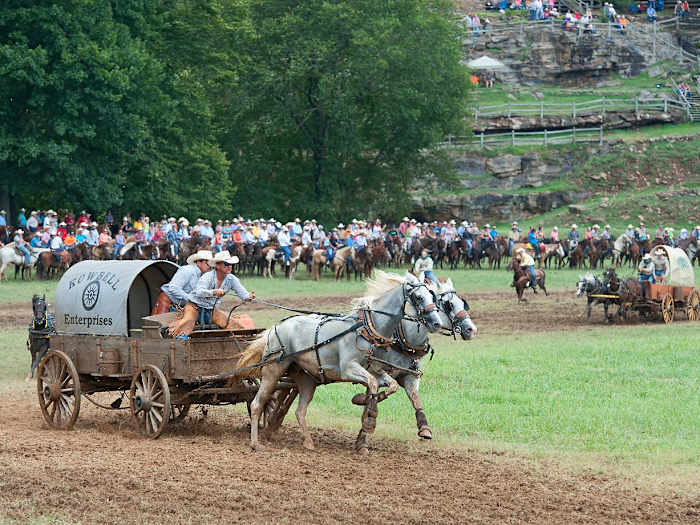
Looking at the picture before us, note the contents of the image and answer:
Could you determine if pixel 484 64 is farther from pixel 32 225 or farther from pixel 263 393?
pixel 263 393

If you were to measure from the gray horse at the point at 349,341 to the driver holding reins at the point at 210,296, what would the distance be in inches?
33.6

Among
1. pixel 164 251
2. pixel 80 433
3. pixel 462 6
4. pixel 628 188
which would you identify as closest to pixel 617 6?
pixel 462 6

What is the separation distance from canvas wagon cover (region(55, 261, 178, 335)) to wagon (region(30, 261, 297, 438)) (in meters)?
0.01

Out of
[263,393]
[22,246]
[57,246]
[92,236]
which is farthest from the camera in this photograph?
[92,236]

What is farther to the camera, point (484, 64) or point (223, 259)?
point (484, 64)

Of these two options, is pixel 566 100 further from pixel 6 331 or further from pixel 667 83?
pixel 6 331

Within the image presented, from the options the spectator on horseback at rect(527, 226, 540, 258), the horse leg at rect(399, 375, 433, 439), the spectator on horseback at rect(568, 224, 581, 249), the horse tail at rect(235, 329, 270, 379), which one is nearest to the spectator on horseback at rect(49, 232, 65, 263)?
the spectator on horseback at rect(527, 226, 540, 258)

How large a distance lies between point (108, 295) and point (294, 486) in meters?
4.57

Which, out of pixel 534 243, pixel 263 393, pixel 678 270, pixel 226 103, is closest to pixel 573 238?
pixel 534 243

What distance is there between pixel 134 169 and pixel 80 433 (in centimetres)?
3313

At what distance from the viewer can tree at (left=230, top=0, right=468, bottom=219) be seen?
174 feet

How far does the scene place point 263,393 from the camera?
1272cm

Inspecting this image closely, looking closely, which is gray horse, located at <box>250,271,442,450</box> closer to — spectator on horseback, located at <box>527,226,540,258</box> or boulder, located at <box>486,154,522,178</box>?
spectator on horseback, located at <box>527,226,540,258</box>

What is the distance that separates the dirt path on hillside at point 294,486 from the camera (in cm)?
972
